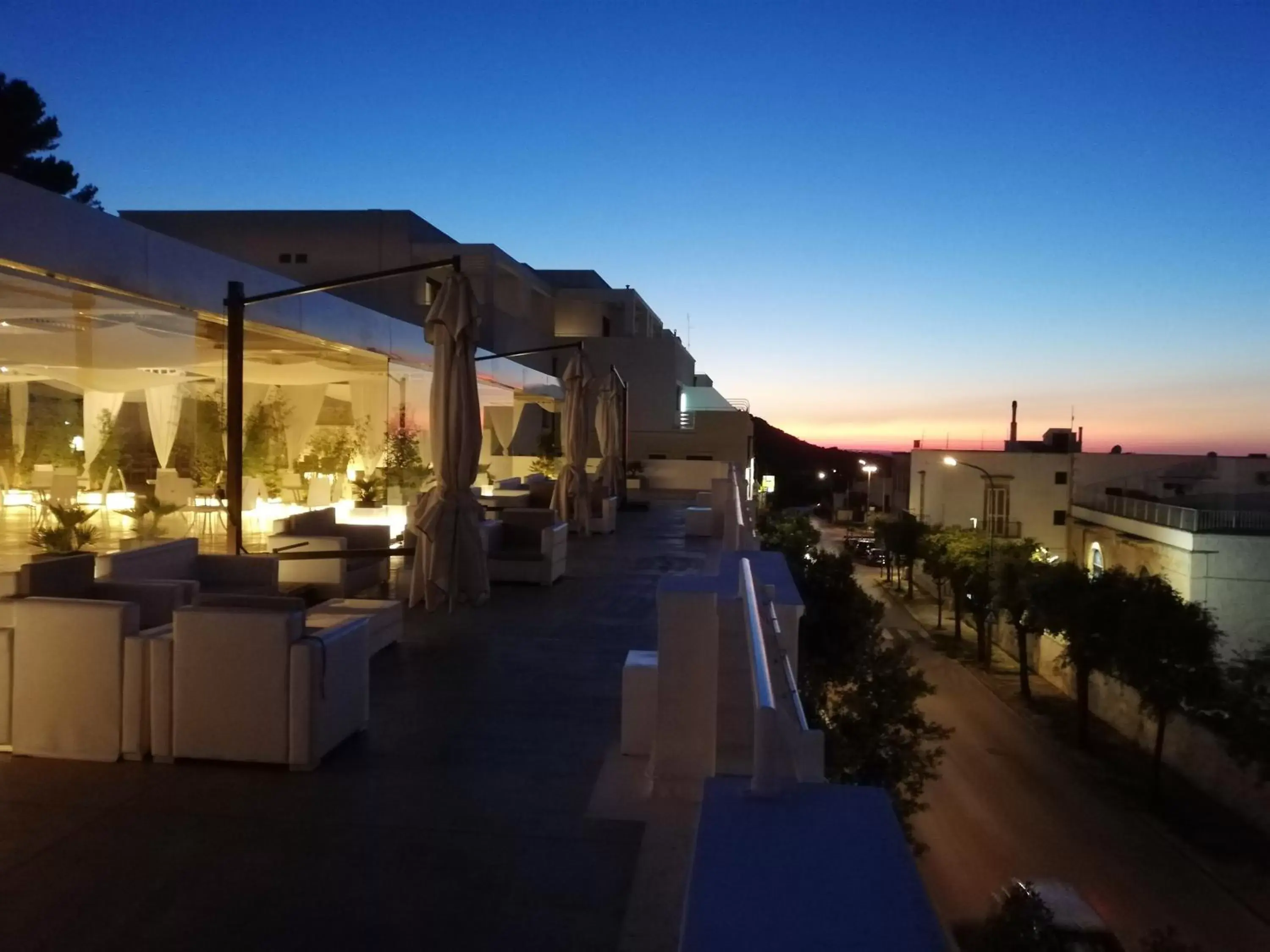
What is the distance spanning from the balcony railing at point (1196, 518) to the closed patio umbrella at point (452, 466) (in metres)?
27.1

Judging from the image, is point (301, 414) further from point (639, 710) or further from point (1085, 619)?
point (1085, 619)

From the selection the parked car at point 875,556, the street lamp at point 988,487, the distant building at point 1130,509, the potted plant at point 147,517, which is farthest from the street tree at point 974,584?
the potted plant at point 147,517

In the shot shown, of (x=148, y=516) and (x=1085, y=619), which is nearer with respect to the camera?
(x=148, y=516)

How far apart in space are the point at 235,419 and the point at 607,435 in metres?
10.0

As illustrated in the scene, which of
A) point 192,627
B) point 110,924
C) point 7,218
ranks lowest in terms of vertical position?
point 110,924

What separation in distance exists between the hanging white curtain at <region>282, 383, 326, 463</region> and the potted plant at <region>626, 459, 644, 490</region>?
35.4ft

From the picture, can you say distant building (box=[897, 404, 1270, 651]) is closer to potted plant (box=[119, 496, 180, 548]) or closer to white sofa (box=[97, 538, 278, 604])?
potted plant (box=[119, 496, 180, 548])

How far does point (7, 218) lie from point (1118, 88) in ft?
68.2

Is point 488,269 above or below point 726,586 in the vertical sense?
above

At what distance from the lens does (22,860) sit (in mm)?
3264

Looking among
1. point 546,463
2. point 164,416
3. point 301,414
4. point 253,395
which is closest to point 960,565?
point 546,463

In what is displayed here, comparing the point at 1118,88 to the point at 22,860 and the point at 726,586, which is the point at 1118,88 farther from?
the point at 22,860

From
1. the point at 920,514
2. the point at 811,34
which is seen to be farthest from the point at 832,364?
the point at 811,34

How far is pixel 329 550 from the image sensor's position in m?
7.72
